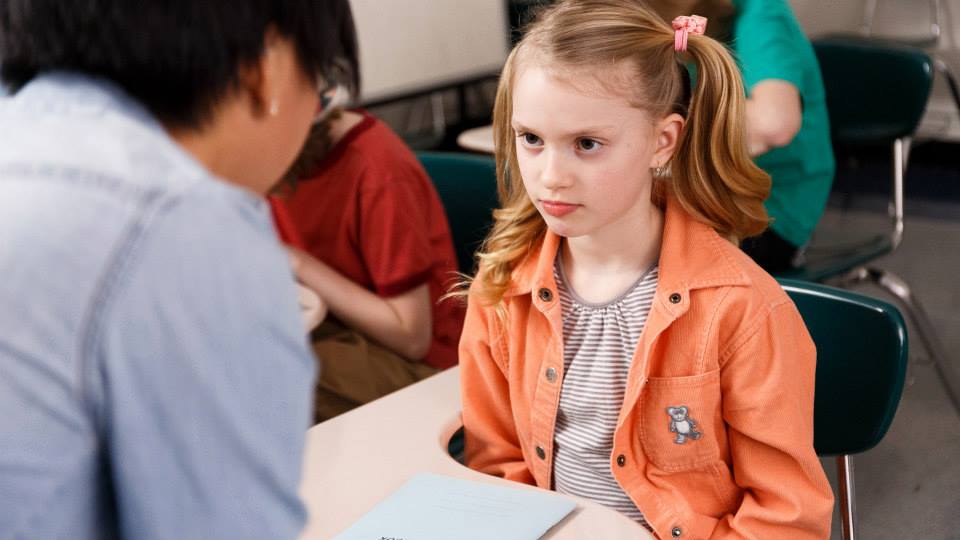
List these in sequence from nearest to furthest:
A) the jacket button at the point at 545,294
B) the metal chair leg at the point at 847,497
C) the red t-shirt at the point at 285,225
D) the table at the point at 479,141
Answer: the jacket button at the point at 545,294 < the metal chair leg at the point at 847,497 < the red t-shirt at the point at 285,225 < the table at the point at 479,141

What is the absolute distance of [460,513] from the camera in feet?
3.97

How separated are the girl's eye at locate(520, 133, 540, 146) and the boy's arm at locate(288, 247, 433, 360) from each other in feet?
2.56

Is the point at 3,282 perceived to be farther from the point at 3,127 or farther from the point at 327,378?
the point at 327,378

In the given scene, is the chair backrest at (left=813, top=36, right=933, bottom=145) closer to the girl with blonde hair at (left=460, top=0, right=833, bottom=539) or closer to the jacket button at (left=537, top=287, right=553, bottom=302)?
the girl with blonde hair at (left=460, top=0, right=833, bottom=539)

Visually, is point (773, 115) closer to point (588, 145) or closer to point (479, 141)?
point (588, 145)

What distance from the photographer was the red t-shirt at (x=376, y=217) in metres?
2.05

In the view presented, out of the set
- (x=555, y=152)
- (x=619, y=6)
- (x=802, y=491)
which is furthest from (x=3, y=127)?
(x=802, y=491)

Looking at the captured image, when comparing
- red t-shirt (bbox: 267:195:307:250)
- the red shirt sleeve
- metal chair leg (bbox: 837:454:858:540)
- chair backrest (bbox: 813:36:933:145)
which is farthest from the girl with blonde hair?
chair backrest (bbox: 813:36:933:145)

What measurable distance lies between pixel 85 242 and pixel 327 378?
4.62 ft

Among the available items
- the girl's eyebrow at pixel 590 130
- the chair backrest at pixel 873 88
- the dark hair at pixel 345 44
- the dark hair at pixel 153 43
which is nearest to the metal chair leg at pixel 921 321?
the chair backrest at pixel 873 88

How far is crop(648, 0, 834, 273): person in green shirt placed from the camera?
2311 mm

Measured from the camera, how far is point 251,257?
645 millimetres

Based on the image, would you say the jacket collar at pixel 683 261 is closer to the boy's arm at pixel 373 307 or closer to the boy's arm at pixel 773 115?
the boy's arm at pixel 373 307

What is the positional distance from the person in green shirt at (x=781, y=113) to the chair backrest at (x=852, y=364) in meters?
0.70
